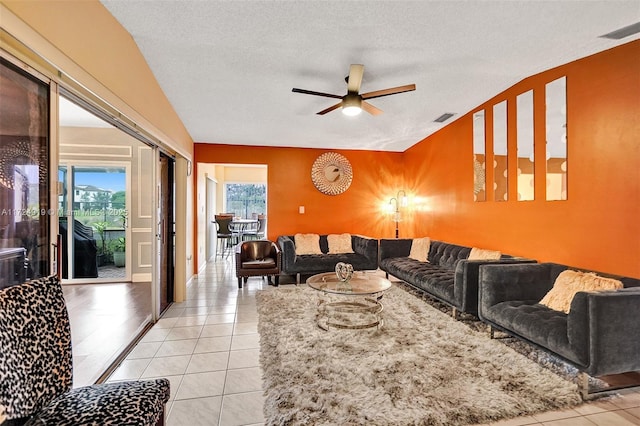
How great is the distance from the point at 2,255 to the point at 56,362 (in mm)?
590

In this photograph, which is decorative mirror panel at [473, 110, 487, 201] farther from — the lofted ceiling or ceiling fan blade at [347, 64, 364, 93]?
ceiling fan blade at [347, 64, 364, 93]

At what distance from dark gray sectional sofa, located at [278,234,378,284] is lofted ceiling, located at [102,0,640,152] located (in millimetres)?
2212

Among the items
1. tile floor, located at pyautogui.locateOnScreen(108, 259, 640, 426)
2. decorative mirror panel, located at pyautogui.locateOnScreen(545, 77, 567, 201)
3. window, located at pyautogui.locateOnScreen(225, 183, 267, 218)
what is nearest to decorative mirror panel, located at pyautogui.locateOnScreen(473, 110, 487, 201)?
decorative mirror panel, located at pyautogui.locateOnScreen(545, 77, 567, 201)

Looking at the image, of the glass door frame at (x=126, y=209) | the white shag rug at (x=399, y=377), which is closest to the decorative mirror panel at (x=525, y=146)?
the white shag rug at (x=399, y=377)

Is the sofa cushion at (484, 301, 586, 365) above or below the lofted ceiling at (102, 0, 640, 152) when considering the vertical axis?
below

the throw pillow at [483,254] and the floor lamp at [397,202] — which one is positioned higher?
→ the floor lamp at [397,202]

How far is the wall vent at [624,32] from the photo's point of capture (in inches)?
95.7

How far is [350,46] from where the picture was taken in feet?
9.07

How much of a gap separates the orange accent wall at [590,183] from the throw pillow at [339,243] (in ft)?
7.59

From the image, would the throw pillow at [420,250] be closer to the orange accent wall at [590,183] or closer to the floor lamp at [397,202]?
the orange accent wall at [590,183]

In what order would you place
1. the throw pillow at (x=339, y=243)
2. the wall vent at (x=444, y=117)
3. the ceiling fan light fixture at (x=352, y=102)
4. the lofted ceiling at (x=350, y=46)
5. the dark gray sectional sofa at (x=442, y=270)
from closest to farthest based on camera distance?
1. the lofted ceiling at (x=350, y=46)
2. the ceiling fan light fixture at (x=352, y=102)
3. the dark gray sectional sofa at (x=442, y=270)
4. the wall vent at (x=444, y=117)
5. the throw pillow at (x=339, y=243)

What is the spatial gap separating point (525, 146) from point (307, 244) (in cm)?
359

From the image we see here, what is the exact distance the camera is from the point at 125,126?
2.58m

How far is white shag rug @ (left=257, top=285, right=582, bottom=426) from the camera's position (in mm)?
1859
